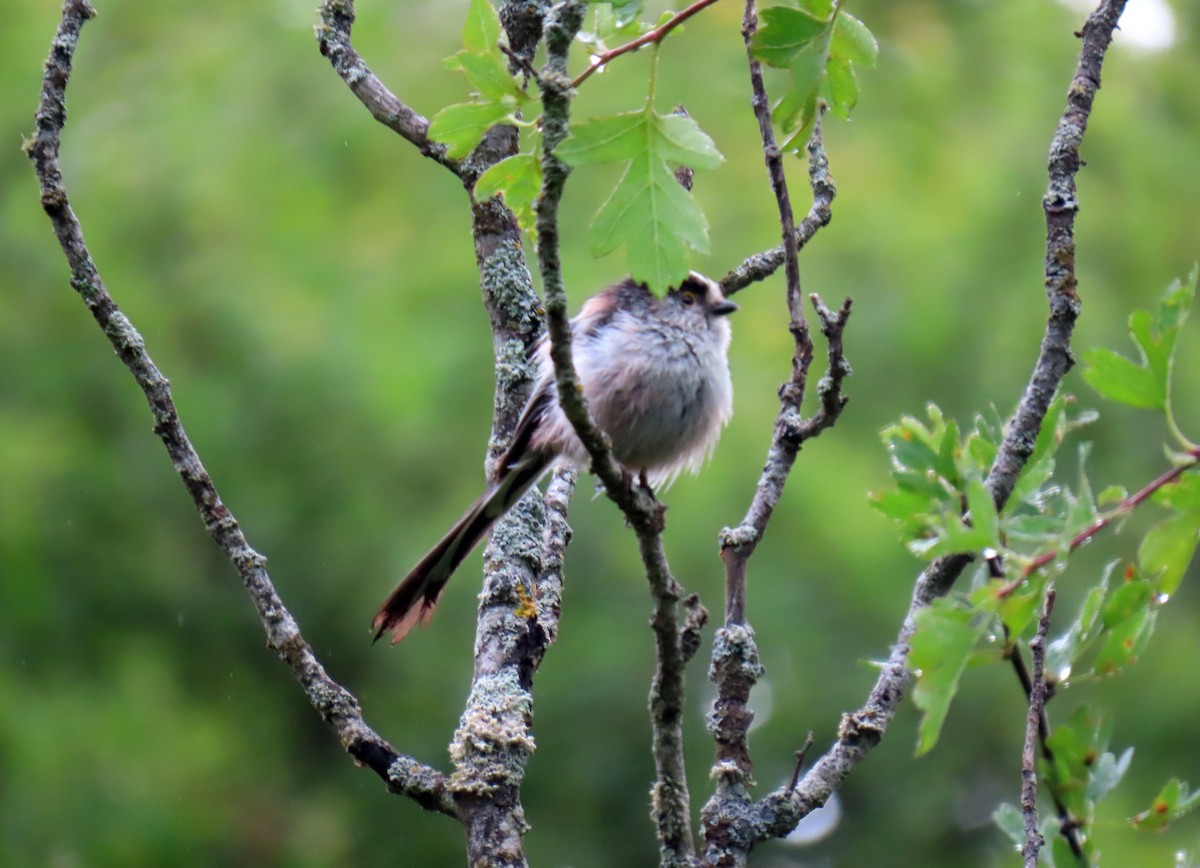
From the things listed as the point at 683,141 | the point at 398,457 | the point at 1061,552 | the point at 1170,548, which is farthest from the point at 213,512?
the point at 398,457

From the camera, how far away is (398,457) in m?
7.15

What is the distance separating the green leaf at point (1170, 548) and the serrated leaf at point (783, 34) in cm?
131

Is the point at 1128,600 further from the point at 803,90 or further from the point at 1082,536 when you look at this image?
the point at 803,90

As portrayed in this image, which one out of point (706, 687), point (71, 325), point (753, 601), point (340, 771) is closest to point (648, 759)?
point (706, 687)

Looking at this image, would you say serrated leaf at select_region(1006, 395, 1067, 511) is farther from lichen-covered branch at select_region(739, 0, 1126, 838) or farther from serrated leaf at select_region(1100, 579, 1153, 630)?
lichen-covered branch at select_region(739, 0, 1126, 838)

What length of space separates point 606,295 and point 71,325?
4.42 metres

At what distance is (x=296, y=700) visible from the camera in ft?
24.6

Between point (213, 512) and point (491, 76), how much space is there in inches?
50.2

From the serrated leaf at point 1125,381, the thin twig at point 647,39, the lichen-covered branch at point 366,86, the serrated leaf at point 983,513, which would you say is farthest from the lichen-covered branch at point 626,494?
the lichen-covered branch at point 366,86

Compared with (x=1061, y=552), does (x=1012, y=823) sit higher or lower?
lower

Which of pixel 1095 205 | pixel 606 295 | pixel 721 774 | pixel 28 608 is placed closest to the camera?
pixel 721 774

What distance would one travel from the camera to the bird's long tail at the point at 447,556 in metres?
3.81

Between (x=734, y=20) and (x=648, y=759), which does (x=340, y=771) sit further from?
(x=734, y=20)

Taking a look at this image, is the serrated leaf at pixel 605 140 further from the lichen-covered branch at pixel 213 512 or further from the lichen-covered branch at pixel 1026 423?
the lichen-covered branch at pixel 213 512
